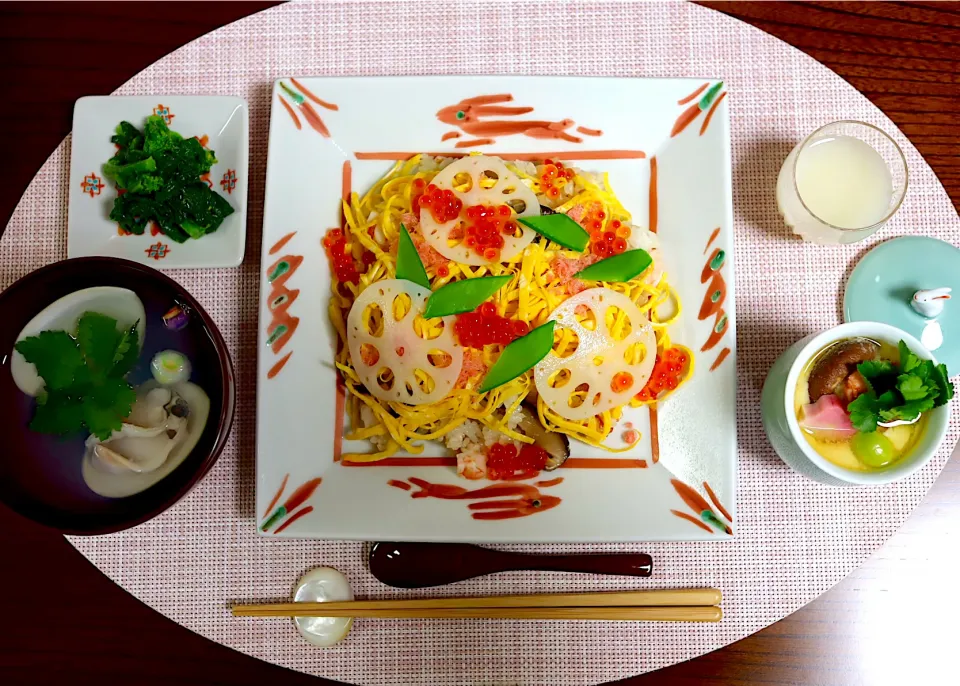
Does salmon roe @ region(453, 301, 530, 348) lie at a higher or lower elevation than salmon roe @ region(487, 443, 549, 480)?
higher

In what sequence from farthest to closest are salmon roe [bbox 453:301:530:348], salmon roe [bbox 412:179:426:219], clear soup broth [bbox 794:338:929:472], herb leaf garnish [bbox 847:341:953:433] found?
salmon roe [bbox 412:179:426:219]
salmon roe [bbox 453:301:530:348]
clear soup broth [bbox 794:338:929:472]
herb leaf garnish [bbox 847:341:953:433]

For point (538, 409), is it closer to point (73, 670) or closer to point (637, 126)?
point (637, 126)

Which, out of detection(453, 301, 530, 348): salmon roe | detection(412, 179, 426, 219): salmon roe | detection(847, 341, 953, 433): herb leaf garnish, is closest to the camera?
detection(847, 341, 953, 433): herb leaf garnish

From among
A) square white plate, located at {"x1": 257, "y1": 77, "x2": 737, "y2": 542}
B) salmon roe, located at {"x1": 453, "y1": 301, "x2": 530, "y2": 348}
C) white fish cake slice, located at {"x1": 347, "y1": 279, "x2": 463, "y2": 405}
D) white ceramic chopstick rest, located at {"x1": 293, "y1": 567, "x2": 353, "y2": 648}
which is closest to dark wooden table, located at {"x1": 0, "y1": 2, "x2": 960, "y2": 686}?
white ceramic chopstick rest, located at {"x1": 293, "y1": 567, "x2": 353, "y2": 648}

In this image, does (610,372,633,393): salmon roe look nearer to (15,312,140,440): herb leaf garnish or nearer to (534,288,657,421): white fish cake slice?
(534,288,657,421): white fish cake slice

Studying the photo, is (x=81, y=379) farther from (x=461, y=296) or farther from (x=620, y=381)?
(x=620, y=381)

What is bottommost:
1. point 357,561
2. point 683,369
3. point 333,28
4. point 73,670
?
point 73,670

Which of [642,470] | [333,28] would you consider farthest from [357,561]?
[333,28]

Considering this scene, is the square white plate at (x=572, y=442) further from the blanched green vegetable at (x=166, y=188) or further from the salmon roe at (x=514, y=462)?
the blanched green vegetable at (x=166, y=188)

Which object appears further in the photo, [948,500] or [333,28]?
[333,28]
